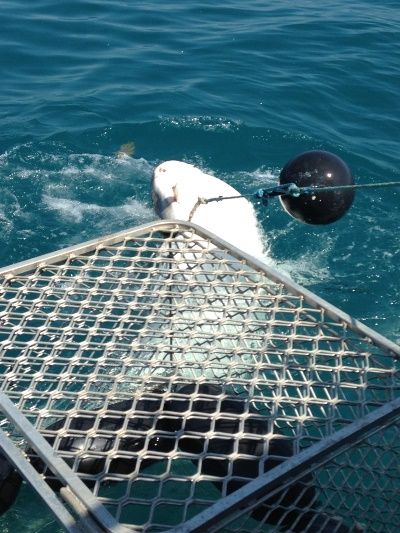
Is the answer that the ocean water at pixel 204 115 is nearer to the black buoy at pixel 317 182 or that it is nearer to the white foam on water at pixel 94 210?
the white foam on water at pixel 94 210

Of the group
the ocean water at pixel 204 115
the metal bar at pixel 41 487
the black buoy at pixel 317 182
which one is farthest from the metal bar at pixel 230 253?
the ocean water at pixel 204 115

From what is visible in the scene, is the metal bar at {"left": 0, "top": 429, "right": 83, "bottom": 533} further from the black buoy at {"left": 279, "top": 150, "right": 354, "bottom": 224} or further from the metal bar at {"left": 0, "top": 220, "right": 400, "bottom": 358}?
the black buoy at {"left": 279, "top": 150, "right": 354, "bottom": 224}

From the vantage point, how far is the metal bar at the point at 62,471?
7.62 feet

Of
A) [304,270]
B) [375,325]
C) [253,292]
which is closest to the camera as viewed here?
[253,292]

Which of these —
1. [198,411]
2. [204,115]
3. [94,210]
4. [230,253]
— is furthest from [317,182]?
[204,115]

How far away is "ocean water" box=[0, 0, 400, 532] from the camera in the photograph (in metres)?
7.02

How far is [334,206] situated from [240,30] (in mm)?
8212

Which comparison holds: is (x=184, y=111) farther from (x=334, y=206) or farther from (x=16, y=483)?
(x=16, y=483)

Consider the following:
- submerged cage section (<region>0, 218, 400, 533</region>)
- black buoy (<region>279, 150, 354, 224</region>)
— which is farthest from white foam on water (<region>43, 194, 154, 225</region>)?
submerged cage section (<region>0, 218, 400, 533</region>)

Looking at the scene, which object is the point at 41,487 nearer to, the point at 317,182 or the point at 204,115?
the point at 317,182

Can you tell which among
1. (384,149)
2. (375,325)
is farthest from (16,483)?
(384,149)

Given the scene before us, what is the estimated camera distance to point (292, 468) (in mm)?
2559

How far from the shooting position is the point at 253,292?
12.2 ft

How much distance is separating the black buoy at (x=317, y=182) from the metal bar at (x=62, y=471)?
2148 millimetres
